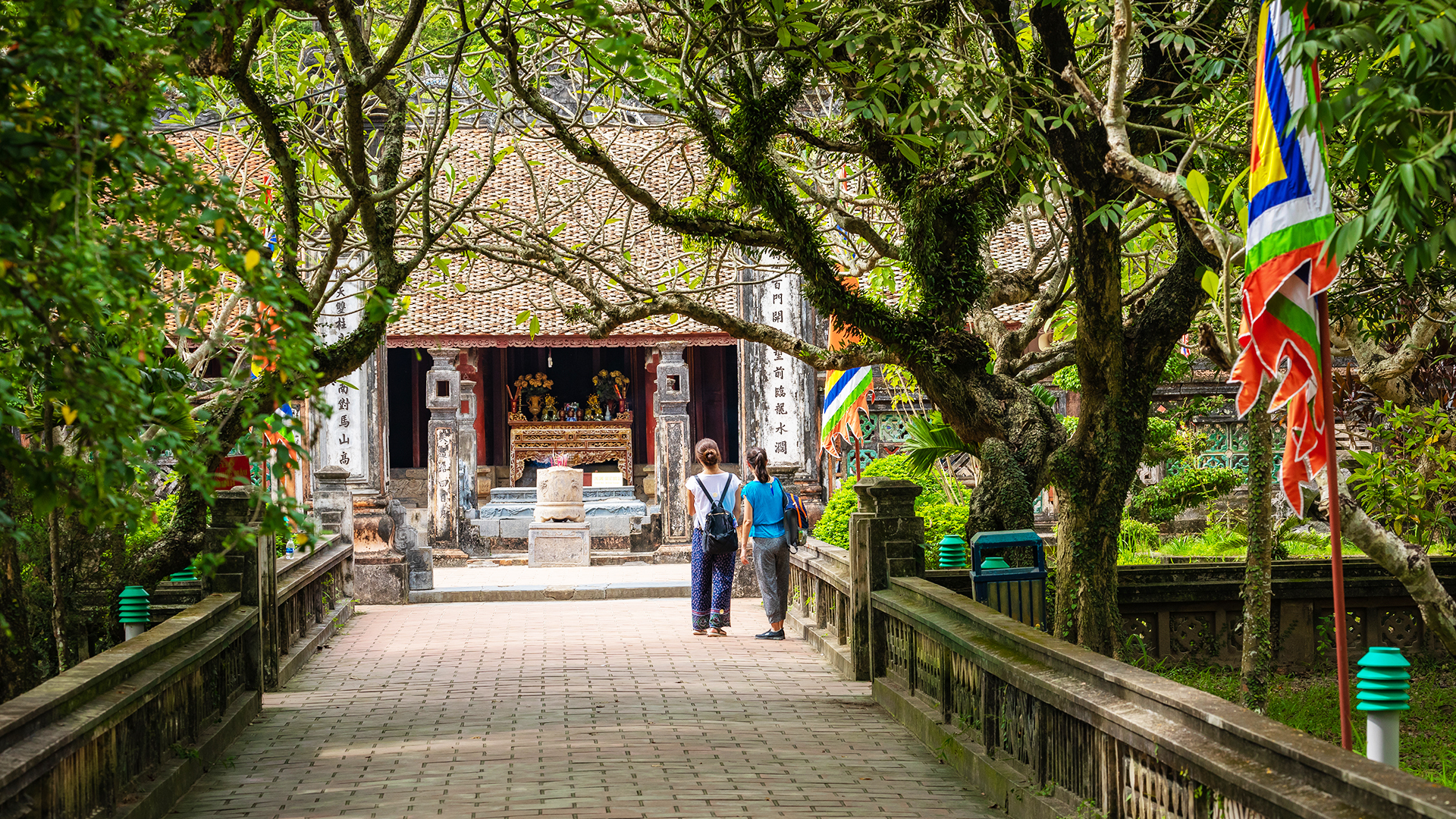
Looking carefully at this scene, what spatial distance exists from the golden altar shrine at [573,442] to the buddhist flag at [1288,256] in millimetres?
21073

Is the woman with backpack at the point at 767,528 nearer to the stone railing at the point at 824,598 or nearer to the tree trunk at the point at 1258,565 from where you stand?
the stone railing at the point at 824,598

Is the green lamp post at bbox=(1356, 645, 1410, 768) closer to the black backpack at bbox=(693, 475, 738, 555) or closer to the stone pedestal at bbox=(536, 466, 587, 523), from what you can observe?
the black backpack at bbox=(693, 475, 738, 555)

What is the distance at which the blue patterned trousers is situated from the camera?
11.6 metres

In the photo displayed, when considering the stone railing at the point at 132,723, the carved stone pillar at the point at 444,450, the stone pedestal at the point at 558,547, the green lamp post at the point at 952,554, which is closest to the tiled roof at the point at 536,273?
the carved stone pillar at the point at 444,450

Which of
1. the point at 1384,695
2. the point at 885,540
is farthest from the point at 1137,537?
the point at 1384,695

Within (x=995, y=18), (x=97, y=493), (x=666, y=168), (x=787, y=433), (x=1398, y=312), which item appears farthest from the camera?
(x=666, y=168)

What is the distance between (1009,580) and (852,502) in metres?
5.48

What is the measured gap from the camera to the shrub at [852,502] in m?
12.4

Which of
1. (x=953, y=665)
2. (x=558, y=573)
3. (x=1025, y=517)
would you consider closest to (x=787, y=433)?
(x=558, y=573)

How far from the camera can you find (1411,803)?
9.47 ft

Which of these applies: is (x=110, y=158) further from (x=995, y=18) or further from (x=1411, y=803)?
(x=995, y=18)

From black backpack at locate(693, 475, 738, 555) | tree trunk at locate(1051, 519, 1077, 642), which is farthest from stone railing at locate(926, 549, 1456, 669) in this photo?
black backpack at locate(693, 475, 738, 555)

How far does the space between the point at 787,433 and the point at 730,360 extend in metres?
8.40

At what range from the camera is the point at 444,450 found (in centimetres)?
2059
